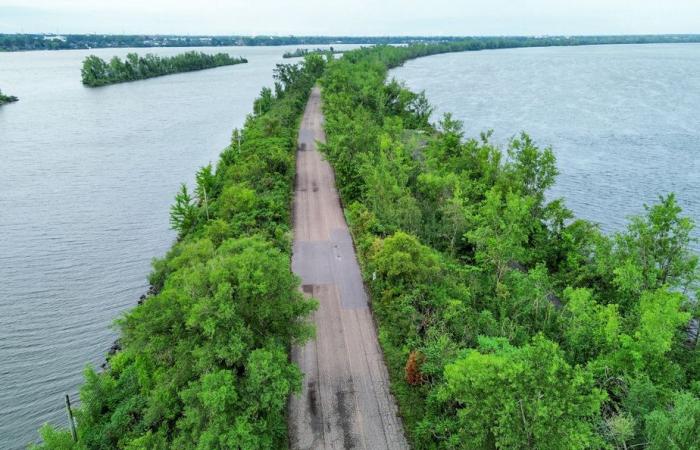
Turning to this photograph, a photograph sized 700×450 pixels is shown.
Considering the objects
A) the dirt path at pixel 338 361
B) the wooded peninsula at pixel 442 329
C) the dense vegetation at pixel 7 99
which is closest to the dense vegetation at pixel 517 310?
the wooded peninsula at pixel 442 329

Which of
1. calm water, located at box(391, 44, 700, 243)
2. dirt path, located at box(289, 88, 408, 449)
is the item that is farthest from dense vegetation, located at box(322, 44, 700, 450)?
calm water, located at box(391, 44, 700, 243)

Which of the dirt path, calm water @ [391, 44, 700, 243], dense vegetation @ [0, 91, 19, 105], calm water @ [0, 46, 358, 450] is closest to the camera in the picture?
the dirt path

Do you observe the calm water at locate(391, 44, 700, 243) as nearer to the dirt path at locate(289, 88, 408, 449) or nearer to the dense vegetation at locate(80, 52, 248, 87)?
the dirt path at locate(289, 88, 408, 449)

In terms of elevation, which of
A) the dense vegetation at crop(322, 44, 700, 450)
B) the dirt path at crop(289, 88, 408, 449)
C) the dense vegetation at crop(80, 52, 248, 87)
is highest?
the dense vegetation at crop(80, 52, 248, 87)

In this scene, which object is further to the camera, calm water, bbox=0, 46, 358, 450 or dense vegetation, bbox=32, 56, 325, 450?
calm water, bbox=0, 46, 358, 450

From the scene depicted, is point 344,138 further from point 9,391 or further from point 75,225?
point 9,391

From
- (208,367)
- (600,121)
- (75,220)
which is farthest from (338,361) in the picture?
(600,121)
